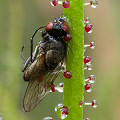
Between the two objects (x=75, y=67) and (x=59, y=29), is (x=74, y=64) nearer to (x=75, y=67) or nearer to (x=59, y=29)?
(x=75, y=67)

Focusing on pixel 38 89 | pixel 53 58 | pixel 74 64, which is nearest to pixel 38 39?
pixel 38 89

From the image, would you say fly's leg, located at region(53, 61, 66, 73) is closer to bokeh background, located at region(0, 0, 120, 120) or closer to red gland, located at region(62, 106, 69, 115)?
red gland, located at region(62, 106, 69, 115)

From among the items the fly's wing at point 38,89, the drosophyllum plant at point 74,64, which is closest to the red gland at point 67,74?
the drosophyllum plant at point 74,64

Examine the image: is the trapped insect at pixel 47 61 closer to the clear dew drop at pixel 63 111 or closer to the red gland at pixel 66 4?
the red gland at pixel 66 4

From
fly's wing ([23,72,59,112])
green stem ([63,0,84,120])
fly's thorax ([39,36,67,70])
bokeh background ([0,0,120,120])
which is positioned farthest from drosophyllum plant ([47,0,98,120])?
bokeh background ([0,0,120,120])

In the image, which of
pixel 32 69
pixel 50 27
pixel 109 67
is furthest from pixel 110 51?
pixel 50 27
